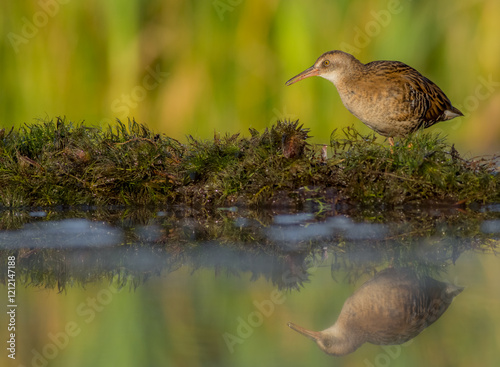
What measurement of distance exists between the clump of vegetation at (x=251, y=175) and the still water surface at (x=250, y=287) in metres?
0.24

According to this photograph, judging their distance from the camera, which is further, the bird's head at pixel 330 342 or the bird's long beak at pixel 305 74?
the bird's long beak at pixel 305 74

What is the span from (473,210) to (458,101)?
8.99ft

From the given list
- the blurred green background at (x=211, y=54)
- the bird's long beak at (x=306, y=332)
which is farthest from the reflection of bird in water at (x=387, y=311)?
the blurred green background at (x=211, y=54)

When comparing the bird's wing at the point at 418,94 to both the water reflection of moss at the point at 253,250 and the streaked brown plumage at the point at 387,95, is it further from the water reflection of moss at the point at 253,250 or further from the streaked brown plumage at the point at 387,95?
the water reflection of moss at the point at 253,250

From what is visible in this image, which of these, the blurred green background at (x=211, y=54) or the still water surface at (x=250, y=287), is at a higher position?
the blurred green background at (x=211, y=54)

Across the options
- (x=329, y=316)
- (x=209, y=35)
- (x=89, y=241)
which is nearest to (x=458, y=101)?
(x=209, y=35)

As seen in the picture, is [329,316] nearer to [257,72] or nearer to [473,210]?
[473,210]

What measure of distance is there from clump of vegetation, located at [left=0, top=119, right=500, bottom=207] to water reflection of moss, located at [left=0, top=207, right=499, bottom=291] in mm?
279

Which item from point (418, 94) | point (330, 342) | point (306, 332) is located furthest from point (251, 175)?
point (330, 342)

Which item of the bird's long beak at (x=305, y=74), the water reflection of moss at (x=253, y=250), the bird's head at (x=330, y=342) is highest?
the bird's long beak at (x=305, y=74)

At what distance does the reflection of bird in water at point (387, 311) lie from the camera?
245 centimetres

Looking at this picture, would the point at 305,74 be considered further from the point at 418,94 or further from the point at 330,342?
the point at 330,342

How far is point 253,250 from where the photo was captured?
145 inches

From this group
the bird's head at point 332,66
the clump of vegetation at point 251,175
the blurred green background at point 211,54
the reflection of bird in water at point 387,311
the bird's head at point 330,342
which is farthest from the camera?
the blurred green background at point 211,54
